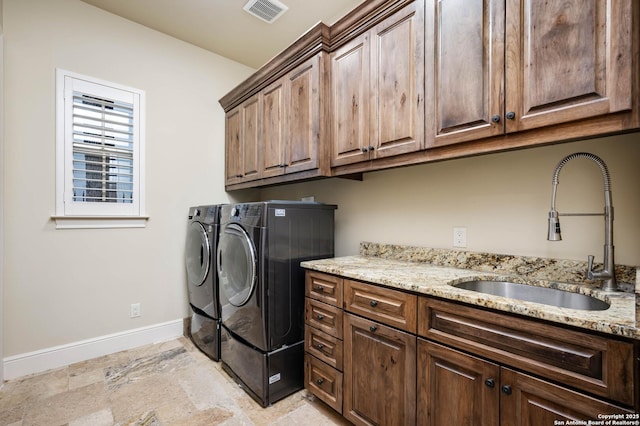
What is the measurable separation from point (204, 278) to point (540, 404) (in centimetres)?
229

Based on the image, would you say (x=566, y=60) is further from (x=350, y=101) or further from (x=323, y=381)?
(x=323, y=381)

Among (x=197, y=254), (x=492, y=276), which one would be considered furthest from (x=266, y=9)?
(x=492, y=276)

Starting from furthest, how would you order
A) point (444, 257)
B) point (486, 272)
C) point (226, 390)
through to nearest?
1. point (226, 390)
2. point (444, 257)
3. point (486, 272)

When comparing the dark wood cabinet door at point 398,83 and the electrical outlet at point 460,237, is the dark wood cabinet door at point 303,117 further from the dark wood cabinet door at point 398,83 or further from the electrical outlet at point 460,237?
the electrical outlet at point 460,237

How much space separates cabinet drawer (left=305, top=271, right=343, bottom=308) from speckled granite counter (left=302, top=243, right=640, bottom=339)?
1.8 inches

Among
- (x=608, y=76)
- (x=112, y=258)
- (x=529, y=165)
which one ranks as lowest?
(x=112, y=258)

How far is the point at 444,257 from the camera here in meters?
1.77

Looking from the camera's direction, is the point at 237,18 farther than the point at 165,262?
No

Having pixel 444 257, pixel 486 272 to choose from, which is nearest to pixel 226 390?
pixel 444 257

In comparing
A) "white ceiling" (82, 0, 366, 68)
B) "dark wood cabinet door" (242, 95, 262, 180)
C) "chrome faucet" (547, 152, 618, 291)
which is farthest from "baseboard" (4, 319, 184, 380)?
"chrome faucet" (547, 152, 618, 291)

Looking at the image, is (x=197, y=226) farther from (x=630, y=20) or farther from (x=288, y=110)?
(x=630, y=20)

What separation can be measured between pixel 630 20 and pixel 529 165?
68 cm

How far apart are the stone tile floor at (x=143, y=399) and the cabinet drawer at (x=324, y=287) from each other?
70cm

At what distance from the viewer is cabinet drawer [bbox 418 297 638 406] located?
802 millimetres
